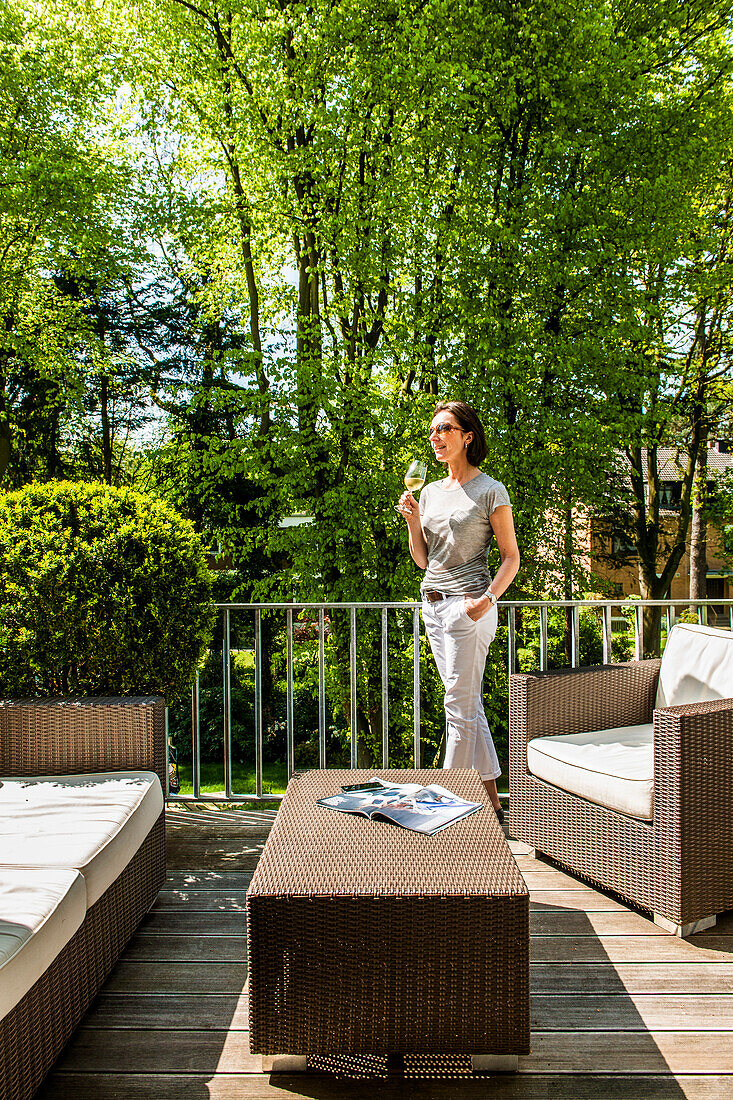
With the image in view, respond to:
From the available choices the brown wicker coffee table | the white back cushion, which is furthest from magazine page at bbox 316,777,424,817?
the white back cushion

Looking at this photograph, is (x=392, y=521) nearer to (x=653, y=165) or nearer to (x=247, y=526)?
(x=247, y=526)

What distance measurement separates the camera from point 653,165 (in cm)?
824

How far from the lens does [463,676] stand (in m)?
2.83

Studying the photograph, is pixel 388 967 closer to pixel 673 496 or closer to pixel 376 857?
pixel 376 857

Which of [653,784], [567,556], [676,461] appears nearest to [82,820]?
[653,784]

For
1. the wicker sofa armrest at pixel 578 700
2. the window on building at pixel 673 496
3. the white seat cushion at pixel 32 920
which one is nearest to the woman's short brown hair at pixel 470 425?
the wicker sofa armrest at pixel 578 700

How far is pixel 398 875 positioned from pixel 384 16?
905 centimetres

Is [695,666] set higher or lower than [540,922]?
higher

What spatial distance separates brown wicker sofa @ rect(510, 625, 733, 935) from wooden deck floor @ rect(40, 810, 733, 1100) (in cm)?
14

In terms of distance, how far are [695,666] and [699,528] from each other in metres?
11.6

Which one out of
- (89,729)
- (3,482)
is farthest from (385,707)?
(3,482)

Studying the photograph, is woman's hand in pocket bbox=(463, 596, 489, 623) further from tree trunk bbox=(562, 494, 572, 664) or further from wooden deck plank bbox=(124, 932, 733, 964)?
tree trunk bbox=(562, 494, 572, 664)

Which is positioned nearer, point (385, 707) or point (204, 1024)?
point (204, 1024)

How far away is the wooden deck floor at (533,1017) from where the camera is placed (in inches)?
63.0
